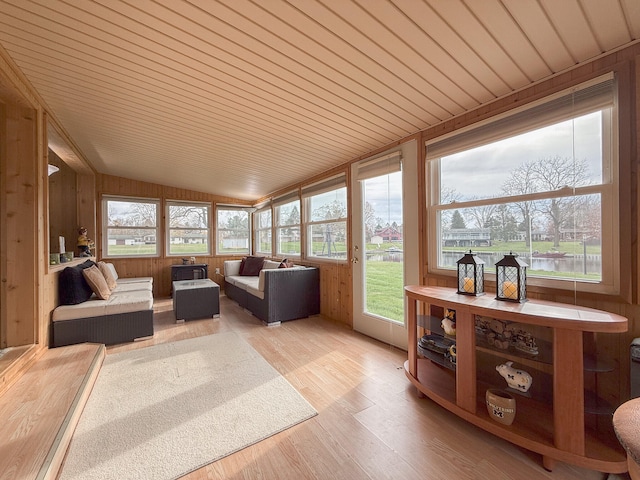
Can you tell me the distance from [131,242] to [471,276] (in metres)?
6.21

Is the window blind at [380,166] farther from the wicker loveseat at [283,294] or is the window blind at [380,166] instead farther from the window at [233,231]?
the window at [233,231]

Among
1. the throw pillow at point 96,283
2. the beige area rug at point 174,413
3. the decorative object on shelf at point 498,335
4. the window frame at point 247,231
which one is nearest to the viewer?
the beige area rug at point 174,413

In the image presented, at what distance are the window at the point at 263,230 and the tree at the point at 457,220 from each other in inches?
163

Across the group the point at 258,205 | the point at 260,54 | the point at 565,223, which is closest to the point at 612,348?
the point at 565,223

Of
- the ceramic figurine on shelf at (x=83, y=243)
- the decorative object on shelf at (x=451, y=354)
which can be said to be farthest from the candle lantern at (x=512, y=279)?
the ceramic figurine on shelf at (x=83, y=243)

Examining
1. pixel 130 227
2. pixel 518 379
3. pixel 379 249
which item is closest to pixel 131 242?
pixel 130 227

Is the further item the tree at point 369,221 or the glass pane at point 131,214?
the glass pane at point 131,214

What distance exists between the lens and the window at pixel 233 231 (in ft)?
21.1

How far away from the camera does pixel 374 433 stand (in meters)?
1.59

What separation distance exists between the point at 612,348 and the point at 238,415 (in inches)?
92.3

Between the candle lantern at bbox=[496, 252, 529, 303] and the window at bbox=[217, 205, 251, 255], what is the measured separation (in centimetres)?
585

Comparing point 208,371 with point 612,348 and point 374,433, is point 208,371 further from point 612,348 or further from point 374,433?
point 612,348

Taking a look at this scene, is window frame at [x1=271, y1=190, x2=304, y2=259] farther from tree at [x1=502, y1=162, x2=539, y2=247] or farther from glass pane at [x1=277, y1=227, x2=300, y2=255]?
tree at [x1=502, y1=162, x2=539, y2=247]

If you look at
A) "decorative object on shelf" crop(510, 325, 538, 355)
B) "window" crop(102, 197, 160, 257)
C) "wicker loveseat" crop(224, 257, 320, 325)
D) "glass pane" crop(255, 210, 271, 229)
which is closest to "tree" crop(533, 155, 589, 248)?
"decorative object on shelf" crop(510, 325, 538, 355)
